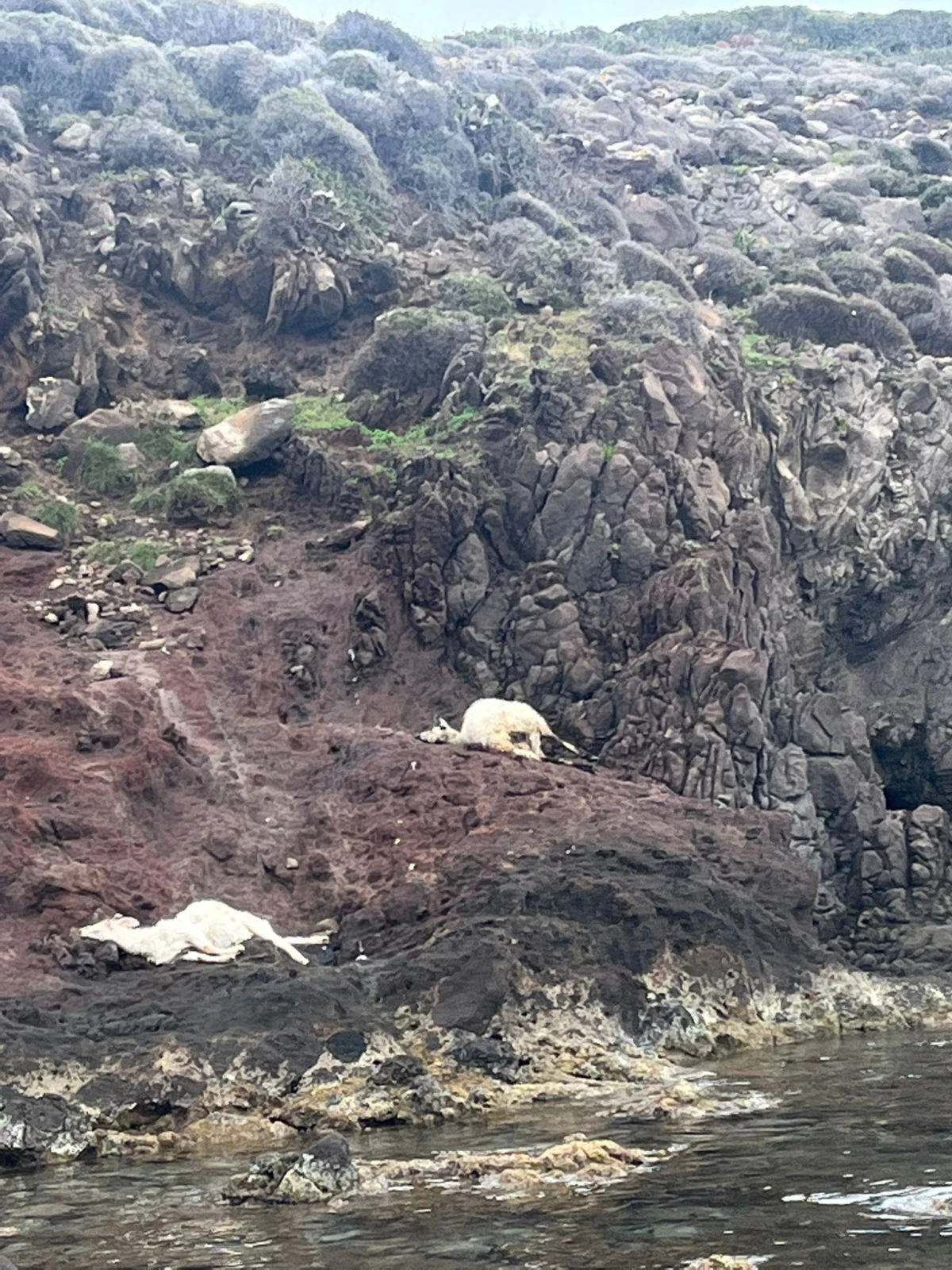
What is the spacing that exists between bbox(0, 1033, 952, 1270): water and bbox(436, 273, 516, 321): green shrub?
2834 centimetres

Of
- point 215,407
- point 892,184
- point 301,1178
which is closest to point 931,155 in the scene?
point 892,184

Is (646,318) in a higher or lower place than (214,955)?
higher

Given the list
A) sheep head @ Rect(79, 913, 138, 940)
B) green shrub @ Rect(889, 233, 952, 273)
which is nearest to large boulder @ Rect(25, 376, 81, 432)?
sheep head @ Rect(79, 913, 138, 940)

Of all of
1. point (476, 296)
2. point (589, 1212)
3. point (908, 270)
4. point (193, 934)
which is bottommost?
point (589, 1212)

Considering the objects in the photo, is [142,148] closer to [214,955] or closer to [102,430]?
[102,430]

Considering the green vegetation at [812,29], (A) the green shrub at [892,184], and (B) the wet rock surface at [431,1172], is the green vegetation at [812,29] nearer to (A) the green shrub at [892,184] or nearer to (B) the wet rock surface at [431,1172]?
(A) the green shrub at [892,184]

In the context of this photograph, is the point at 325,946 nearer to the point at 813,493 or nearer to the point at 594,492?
the point at 594,492

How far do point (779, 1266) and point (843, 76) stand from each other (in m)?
78.6

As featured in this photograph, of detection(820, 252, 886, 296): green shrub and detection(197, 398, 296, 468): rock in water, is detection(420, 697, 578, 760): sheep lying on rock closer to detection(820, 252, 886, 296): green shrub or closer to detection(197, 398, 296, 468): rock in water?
detection(197, 398, 296, 468): rock in water

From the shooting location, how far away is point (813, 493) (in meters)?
35.9

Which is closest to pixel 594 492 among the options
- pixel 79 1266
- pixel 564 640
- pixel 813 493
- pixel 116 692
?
pixel 564 640

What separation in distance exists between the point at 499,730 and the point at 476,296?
57.6ft

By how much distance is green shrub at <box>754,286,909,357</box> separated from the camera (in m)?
43.7

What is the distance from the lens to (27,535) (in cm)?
3138
